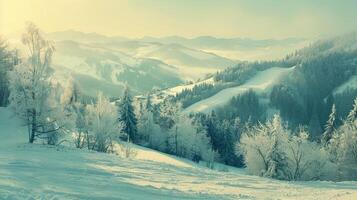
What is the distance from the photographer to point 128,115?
106m

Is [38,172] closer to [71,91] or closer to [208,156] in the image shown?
[208,156]

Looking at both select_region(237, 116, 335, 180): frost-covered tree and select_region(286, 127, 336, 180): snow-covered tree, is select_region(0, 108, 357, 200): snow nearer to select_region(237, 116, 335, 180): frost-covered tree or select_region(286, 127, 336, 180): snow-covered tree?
select_region(237, 116, 335, 180): frost-covered tree

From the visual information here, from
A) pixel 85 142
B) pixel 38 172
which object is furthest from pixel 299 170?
pixel 38 172

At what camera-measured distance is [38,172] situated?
34.0 meters

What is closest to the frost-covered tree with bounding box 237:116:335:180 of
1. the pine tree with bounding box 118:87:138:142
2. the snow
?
the snow

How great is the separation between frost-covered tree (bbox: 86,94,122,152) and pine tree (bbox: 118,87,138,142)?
86.9 ft

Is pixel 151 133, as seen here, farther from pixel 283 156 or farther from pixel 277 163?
pixel 277 163

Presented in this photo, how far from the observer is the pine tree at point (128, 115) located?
346ft

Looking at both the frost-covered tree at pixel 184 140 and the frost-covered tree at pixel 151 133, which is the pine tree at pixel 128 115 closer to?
the frost-covered tree at pixel 151 133

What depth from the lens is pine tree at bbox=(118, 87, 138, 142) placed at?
105 metres

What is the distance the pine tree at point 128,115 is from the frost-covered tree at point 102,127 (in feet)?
86.9

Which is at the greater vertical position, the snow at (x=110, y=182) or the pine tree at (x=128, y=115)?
the pine tree at (x=128, y=115)

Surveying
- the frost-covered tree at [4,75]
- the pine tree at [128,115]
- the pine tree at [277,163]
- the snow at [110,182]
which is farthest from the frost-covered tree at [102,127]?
the pine tree at [128,115]

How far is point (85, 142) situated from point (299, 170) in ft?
106
